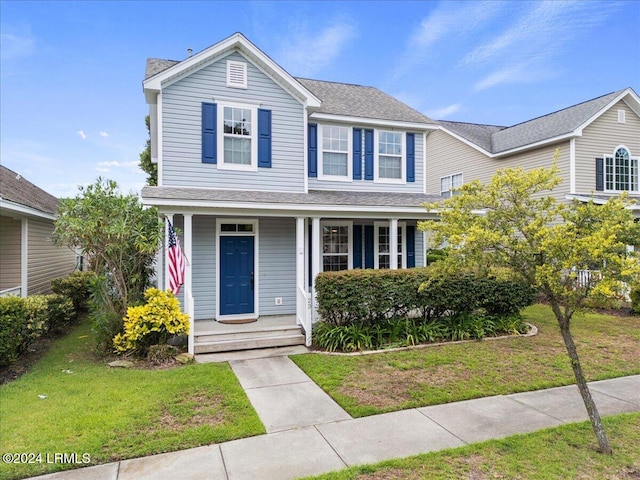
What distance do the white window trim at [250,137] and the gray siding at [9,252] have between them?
247 inches

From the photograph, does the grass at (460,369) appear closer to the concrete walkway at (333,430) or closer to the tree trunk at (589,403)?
the concrete walkway at (333,430)

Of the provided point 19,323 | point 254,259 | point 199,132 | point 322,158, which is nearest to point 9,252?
point 19,323

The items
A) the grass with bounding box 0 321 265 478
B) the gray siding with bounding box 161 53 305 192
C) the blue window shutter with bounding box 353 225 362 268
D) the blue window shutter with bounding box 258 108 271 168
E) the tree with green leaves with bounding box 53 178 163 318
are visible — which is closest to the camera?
the grass with bounding box 0 321 265 478

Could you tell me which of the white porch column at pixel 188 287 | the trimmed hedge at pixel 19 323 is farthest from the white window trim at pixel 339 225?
the trimmed hedge at pixel 19 323

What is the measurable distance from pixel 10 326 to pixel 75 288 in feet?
18.1

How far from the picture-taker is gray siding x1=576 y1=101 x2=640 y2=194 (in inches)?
577

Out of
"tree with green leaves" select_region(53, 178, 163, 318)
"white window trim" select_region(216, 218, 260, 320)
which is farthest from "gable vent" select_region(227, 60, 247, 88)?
"tree with green leaves" select_region(53, 178, 163, 318)

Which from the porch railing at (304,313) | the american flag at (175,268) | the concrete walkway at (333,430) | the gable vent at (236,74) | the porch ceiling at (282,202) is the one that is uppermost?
the gable vent at (236,74)

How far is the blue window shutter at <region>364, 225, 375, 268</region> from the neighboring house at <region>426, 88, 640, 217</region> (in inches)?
150

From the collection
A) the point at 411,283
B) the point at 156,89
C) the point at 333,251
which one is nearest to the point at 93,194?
the point at 156,89

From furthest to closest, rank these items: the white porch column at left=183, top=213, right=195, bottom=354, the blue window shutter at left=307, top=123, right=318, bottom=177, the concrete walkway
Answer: the blue window shutter at left=307, top=123, right=318, bottom=177 < the white porch column at left=183, top=213, right=195, bottom=354 < the concrete walkway

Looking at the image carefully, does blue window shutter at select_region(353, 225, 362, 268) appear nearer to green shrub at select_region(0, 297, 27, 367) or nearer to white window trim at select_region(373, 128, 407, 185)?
white window trim at select_region(373, 128, 407, 185)

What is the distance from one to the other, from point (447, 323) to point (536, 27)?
1299 centimetres

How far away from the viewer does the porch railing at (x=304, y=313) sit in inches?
336
